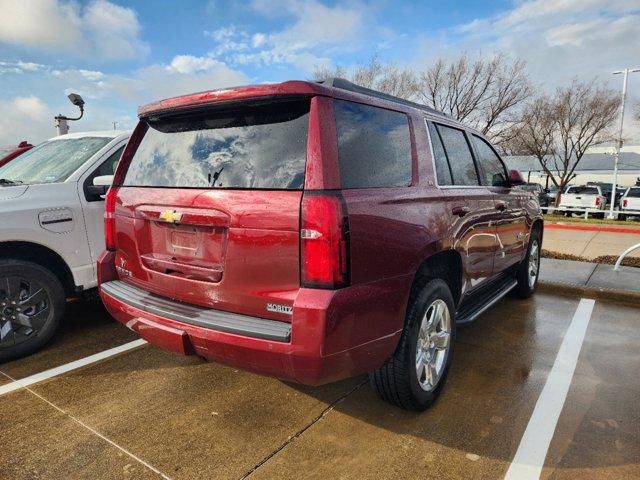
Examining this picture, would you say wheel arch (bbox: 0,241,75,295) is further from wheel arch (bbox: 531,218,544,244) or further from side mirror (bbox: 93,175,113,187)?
wheel arch (bbox: 531,218,544,244)

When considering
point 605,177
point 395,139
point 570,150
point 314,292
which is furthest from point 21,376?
point 605,177

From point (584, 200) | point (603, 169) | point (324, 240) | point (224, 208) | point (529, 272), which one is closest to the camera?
point (324, 240)

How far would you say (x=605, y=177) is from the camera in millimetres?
45531

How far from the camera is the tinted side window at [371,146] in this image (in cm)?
233

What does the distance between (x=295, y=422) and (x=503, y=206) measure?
269cm

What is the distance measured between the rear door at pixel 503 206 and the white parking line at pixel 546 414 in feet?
2.92

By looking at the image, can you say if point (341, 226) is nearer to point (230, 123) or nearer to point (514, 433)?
point (230, 123)

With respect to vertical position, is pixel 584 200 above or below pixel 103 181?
below

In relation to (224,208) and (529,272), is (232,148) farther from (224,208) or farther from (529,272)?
(529,272)

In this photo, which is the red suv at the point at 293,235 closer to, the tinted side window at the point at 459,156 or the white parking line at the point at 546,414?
the tinted side window at the point at 459,156

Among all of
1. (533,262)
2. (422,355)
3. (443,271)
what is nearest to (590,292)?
(533,262)

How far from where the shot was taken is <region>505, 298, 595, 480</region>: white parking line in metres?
2.42

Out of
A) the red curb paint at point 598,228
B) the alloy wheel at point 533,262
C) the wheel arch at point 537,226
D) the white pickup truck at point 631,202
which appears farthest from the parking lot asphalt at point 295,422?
the white pickup truck at point 631,202

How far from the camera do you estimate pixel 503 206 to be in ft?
13.7
